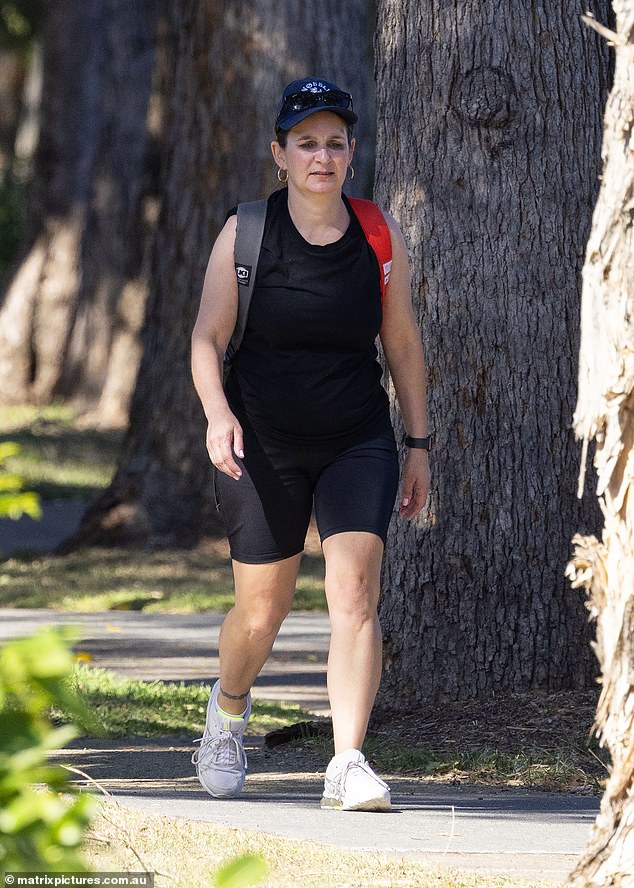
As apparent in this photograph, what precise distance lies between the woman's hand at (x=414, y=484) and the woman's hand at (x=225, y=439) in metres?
0.64

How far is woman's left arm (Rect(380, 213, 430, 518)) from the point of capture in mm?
4918

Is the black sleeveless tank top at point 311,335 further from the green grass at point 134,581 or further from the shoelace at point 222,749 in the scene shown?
the green grass at point 134,581

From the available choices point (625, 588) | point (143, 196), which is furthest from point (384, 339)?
point (143, 196)

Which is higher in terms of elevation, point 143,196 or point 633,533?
point 143,196

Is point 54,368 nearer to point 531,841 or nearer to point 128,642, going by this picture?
point 128,642

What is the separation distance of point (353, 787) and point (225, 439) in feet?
3.50

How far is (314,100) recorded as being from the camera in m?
4.86

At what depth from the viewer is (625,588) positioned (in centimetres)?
323

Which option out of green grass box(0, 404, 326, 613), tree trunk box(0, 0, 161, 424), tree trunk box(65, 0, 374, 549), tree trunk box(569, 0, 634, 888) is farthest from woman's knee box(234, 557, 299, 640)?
tree trunk box(0, 0, 161, 424)

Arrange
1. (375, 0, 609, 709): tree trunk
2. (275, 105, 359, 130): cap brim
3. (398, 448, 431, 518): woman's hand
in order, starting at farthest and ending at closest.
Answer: (375, 0, 609, 709): tree trunk, (398, 448, 431, 518): woman's hand, (275, 105, 359, 130): cap brim

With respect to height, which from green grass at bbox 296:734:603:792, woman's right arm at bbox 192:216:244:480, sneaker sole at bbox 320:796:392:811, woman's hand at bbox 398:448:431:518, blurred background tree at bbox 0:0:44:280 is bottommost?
green grass at bbox 296:734:603:792

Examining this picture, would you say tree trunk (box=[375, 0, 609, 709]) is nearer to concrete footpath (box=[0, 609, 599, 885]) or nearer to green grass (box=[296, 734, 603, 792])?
green grass (box=[296, 734, 603, 792])

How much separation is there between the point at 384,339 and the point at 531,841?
5.29 feet

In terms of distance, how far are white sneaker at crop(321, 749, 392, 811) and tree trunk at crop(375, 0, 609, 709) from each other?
143 centimetres
